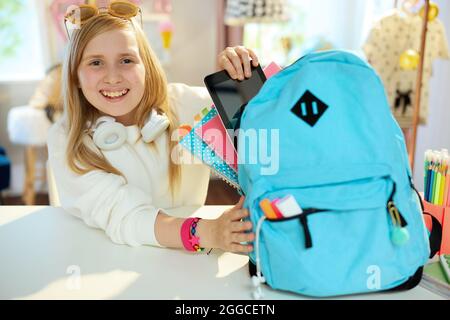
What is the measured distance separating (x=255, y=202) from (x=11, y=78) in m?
2.83

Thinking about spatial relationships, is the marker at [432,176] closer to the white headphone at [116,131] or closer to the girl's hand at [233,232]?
the girl's hand at [233,232]

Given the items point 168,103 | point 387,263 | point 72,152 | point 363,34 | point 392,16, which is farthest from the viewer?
Result: point 363,34

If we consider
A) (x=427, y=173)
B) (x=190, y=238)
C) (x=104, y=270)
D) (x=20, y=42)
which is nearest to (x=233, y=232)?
(x=190, y=238)

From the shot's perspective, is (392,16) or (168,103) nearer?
(168,103)

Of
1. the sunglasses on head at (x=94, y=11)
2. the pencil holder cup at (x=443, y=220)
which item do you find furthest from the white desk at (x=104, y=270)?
the sunglasses on head at (x=94, y=11)

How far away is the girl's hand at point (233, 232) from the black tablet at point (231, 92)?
147 millimetres

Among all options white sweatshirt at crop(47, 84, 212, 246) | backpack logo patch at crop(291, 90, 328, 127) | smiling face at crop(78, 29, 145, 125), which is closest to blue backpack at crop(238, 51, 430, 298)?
backpack logo patch at crop(291, 90, 328, 127)

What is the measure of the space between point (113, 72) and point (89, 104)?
12 centimetres

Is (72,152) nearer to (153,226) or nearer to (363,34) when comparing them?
(153,226)

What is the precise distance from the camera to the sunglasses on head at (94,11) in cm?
86

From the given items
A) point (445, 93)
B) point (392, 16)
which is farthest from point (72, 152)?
point (445, 93)

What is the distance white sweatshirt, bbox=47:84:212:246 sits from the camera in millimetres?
788

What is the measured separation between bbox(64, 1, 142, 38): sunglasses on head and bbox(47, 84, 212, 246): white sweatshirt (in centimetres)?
22

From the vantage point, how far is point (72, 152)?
87 centimetres
